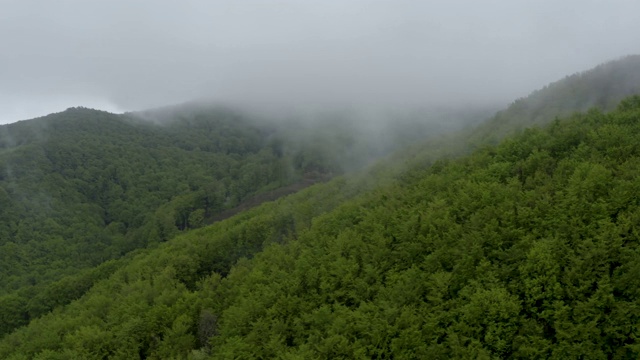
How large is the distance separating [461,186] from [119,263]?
7099 centimetres

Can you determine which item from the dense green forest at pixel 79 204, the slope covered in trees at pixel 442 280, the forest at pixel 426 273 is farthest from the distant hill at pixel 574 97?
the dense green forest at pixel 79 204

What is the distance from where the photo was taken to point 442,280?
3753cm

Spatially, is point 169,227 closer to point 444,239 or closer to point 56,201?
point 56,201

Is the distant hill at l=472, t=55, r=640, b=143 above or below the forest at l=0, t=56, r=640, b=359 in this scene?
above

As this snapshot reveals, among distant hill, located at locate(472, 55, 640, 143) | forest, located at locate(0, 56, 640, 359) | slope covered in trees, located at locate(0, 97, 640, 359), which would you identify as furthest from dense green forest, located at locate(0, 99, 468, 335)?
distant hill, located at locate(472, 55, 640, 143)

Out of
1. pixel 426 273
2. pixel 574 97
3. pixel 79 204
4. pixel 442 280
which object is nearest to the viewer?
pixel 442 280

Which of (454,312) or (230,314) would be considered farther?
(230,314)

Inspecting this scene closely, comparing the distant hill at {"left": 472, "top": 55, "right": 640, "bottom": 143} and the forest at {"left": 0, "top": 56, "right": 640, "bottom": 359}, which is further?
the distant hill at {"left": 472, "top": 55, "right": 640, "bottom": 143}

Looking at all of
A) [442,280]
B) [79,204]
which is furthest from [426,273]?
[79,204]

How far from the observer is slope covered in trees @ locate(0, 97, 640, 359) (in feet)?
107

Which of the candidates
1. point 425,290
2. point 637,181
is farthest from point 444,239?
point 637,181

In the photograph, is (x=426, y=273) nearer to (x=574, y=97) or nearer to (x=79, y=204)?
(x=574, y=97)

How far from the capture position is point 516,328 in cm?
3262

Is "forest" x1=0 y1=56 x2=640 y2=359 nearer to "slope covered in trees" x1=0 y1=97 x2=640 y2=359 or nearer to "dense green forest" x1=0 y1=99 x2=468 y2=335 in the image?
"slope covered in trees" x1=0 y1=97 x2=640 y2=359
